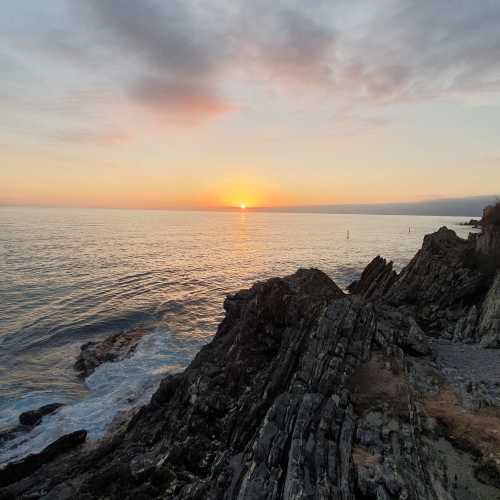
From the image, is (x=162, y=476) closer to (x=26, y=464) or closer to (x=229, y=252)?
(x=26, y=464)

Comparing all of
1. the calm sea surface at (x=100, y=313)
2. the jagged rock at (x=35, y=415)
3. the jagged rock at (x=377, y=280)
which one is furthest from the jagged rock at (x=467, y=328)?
the jagged rock at (x=35, y=415)

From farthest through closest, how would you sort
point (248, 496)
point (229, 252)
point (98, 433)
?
point (229, 252), point (98, 433), point (248, 496)

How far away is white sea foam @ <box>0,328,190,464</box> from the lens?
22.7m

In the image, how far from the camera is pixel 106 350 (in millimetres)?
36000

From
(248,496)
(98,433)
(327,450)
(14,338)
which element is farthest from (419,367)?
(14,338)

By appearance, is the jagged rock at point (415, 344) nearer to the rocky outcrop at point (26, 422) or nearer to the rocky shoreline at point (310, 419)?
the rocky shoreline at point (310, 419)

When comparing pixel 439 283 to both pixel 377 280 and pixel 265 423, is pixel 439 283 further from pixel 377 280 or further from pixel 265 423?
pixel 265 423

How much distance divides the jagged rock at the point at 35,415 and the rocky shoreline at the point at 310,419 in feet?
16.4

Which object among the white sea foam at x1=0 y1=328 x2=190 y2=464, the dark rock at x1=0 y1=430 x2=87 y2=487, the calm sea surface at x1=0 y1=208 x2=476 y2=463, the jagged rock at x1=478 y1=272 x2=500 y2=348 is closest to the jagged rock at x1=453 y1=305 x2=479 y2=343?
the jagged rock at x1=478 y1=272 x2=500 y2=348

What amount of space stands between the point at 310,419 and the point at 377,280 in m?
36.3

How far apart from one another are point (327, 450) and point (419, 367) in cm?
1098

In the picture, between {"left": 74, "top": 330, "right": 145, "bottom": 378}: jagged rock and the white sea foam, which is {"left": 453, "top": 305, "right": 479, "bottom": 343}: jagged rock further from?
{"left": 74, "top": 330, "right": 145, "bottom": 378}: jagged rock

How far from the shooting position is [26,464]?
19.3 m

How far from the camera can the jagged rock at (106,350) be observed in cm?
3300
